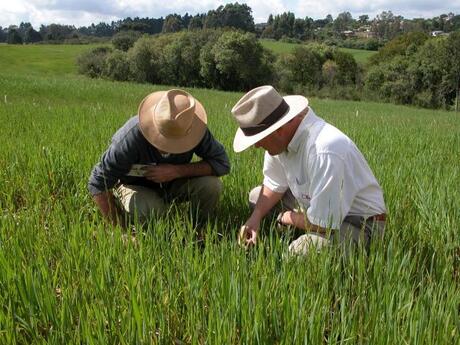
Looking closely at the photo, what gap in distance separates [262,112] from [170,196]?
119 centimetres

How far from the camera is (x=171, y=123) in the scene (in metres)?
2.59

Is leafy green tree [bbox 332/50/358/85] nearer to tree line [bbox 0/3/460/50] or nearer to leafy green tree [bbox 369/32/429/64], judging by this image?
leafy green tree [bbox 369/32/429/64]

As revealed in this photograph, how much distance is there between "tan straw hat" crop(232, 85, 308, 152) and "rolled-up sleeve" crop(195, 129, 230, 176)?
0.68 m

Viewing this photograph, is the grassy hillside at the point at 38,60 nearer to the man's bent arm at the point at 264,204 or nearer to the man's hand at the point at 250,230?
the man's bent arm at the point at 264,204

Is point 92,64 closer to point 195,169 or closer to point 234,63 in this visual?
point 234,63

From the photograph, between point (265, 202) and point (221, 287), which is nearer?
point (221, 287)

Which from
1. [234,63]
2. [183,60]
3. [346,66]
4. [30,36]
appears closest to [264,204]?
[234,63]

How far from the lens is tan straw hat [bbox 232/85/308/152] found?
2.24 metres

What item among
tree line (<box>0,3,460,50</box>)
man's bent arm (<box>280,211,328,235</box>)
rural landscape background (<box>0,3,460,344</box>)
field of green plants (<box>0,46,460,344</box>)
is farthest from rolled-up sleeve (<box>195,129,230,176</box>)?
tree line (<box>0,3,460,50</box>)

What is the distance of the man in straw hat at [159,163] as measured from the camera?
266 centimetres

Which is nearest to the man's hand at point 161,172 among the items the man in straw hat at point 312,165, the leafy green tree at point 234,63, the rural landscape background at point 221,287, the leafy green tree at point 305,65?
the rural landscape background at point 221,287

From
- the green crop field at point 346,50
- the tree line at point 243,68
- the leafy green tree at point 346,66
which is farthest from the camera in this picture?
the green crop field at point 346,50

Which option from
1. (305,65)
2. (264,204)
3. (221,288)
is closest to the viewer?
(221,288)

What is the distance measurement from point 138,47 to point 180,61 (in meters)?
3.02
